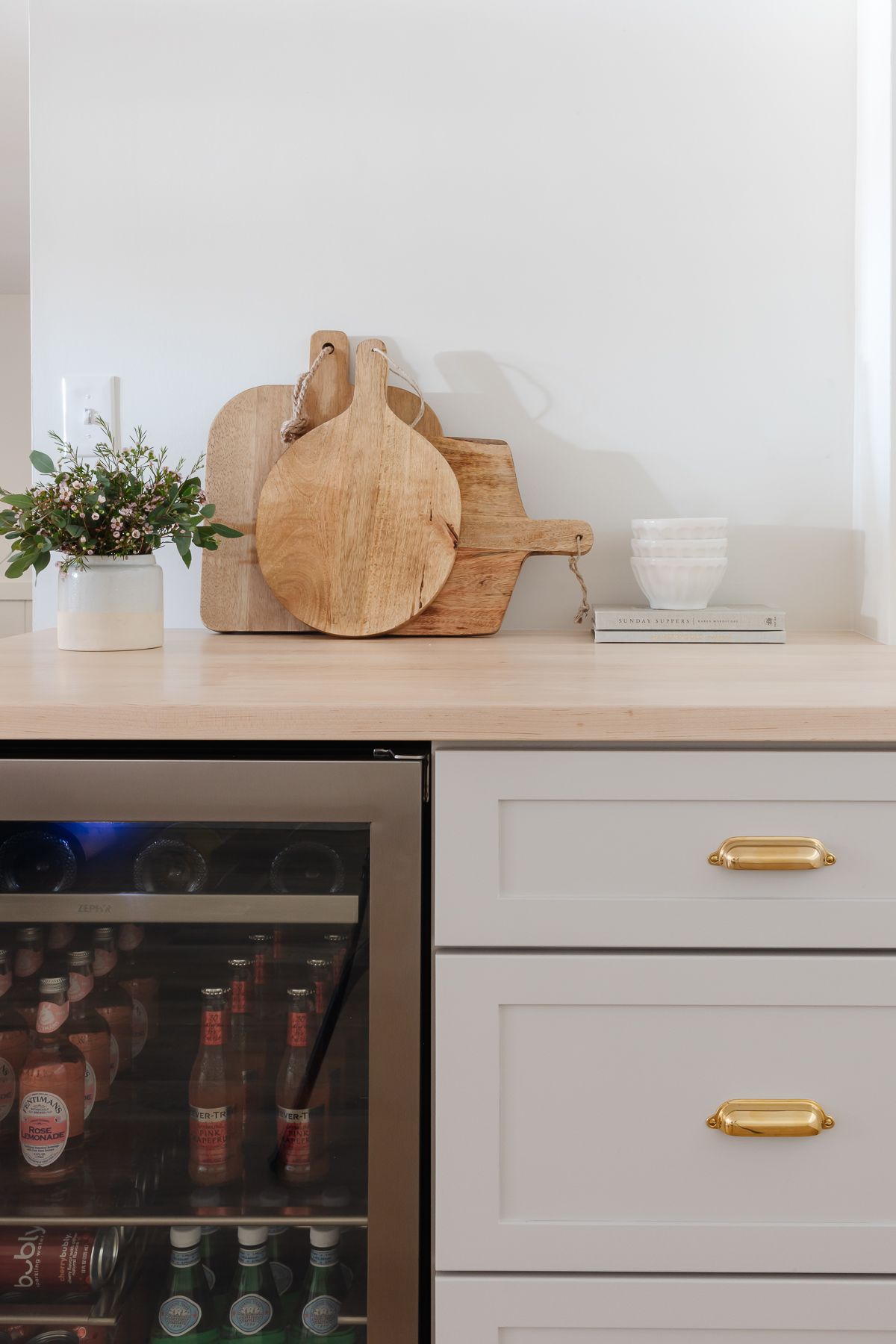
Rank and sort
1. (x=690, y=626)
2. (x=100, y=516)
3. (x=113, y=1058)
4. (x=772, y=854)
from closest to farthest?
(x=772, y=854)
(x=113, y=1058)
(x=100, y=516)
(x=690, y=626)

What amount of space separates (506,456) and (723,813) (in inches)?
30.1

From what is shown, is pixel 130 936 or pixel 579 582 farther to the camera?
pixel 579 582

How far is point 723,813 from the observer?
35.1 inches

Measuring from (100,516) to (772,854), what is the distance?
0.86m

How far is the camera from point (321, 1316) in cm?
96

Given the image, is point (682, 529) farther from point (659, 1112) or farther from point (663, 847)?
point (659, 1112)

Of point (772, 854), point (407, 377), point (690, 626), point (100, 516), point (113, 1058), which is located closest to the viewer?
point (772, 854)

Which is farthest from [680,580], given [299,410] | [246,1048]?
[246,1048]

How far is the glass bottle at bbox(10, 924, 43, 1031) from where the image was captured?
96 cm

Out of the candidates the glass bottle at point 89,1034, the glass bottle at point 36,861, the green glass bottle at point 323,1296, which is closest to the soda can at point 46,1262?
the glass bottle at point 89,1034

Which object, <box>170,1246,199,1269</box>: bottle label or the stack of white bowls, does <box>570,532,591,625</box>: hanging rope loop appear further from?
<box>170,1246,199,1269</box>: bottle label

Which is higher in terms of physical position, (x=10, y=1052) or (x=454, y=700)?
(x=454, y=700)

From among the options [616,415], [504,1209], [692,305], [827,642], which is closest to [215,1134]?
[504,1209]

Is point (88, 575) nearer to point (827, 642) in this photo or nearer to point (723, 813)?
point (723, 813)
